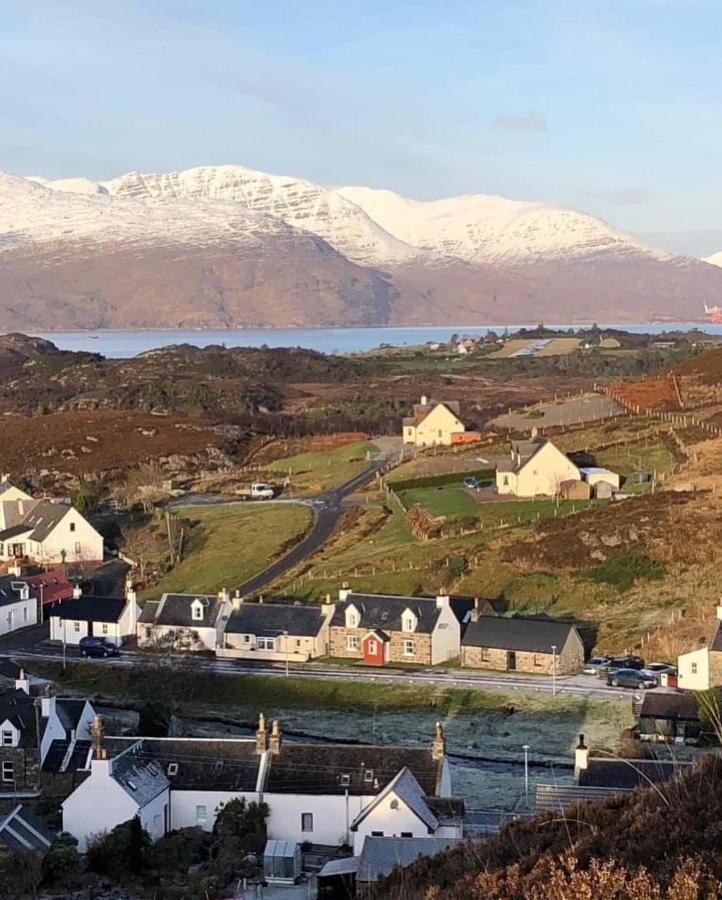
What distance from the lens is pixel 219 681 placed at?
46.8 metres

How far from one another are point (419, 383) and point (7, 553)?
285ft

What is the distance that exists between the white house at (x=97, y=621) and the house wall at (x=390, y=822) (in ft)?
82.7

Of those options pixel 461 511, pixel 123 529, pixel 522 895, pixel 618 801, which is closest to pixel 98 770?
pixel 618 801

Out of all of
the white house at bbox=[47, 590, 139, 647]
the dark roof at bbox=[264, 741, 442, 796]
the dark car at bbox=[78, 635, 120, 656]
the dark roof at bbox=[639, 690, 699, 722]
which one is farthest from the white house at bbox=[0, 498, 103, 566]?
the dark roof at bbox=[264, 741, 442, 796]

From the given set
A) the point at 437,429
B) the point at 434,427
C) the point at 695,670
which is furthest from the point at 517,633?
the point at 434,427

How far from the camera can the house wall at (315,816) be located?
30125 mm

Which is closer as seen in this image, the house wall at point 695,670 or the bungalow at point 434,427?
the house wall at point 695,670

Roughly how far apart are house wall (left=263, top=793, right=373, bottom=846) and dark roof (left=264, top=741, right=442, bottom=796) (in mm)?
174

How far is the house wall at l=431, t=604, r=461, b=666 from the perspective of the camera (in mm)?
47812

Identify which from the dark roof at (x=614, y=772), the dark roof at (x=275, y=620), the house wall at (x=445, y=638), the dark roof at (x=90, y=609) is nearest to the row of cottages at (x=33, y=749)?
the dark roof at (x=614, y=772)

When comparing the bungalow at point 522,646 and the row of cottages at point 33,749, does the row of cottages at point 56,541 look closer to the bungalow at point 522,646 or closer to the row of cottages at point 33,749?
the bungalow at point 522,646

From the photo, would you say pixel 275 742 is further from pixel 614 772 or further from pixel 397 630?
pixel 397 630

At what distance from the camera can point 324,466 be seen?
87875 mm

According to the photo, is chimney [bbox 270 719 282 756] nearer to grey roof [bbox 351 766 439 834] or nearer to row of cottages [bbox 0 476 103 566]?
grey roof [bbox 351 766 439 834]
